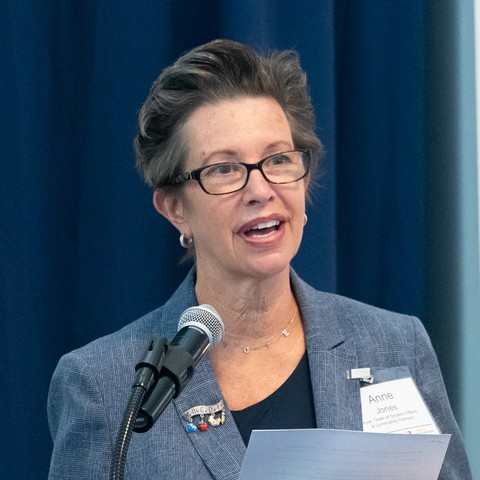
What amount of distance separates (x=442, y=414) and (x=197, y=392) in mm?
464

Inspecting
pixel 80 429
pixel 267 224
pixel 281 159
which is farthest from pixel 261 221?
pixel 80 429

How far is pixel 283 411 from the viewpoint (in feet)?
5.79

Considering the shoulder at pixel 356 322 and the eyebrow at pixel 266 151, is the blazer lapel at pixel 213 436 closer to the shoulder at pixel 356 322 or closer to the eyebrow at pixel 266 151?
the shoulder at pixel 356 322

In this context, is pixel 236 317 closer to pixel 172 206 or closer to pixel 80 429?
pixel 172 206

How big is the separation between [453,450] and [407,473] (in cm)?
38

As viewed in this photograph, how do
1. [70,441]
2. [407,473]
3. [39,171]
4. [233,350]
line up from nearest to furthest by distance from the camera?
1. [407,473]
2. [70,441]
3. [233,350]
4. [39,171]

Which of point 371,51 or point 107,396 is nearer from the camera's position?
point 107,396

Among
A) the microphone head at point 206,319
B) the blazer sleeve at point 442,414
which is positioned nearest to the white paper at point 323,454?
the microphone head at point 206,319

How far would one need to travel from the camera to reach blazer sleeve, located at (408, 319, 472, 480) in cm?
177

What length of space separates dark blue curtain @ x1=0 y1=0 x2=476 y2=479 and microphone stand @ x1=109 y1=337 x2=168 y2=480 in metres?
1.11

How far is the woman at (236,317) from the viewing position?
67.3 inches

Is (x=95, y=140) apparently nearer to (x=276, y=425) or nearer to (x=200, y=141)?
(x=200, y=141)

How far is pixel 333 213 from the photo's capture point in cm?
235

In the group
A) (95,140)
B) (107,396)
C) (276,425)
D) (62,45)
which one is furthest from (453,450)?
(62,45)
